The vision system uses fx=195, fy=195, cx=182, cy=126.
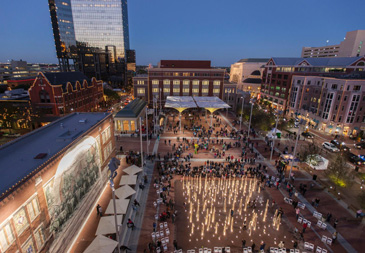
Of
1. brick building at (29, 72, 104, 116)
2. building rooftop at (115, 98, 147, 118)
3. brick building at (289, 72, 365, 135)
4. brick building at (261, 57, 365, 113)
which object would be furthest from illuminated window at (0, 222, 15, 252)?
brick building at (261, 57, 365, 113)

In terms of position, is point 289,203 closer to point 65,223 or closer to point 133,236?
point 133,236

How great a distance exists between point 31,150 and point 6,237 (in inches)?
309

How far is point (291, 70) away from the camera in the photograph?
75.6 m

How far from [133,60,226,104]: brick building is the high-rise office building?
53.8 metres

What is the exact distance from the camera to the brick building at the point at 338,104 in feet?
156

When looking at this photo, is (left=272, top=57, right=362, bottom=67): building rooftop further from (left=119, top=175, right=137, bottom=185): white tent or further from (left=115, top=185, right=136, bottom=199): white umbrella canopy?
(left=115, top=185, right=136, bottom=199): white umbrella canopy

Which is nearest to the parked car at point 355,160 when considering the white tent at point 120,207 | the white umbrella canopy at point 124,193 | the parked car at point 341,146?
the parked car at point 341,146

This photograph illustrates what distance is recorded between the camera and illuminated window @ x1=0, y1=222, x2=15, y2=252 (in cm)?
1096

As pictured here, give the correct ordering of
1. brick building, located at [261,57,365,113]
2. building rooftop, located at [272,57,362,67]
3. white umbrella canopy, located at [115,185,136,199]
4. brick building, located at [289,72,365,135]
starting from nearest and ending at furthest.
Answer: white umbrella canopy, located at [115,185,136,199], brick building, located at [289,72,365,135], brick building, located at [261,57,365,113], building rooftop, located at [272,57,362,67]

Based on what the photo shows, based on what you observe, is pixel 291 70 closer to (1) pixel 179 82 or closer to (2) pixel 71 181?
(1) pixel 179 82

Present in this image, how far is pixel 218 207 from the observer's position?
2450 cm

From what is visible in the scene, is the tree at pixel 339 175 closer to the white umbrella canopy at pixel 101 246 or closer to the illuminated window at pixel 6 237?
the white umbrella canopy at pixel 101 246

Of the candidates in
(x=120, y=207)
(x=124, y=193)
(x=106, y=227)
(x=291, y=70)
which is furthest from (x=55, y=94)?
(x=291, y=70)

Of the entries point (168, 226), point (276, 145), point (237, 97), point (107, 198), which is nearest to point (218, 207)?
point (168, 226)
